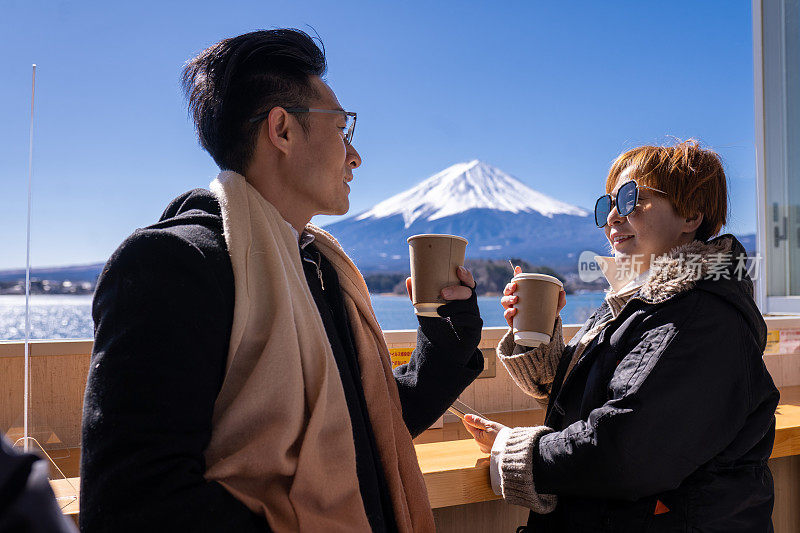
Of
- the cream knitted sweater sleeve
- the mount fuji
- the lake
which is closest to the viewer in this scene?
the lake

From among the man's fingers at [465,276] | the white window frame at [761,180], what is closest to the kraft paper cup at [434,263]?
the man's fingers at [465,276]

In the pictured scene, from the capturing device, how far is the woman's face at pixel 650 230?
1303 millimetres

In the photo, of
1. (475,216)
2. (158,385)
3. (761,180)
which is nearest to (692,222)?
(158,385)

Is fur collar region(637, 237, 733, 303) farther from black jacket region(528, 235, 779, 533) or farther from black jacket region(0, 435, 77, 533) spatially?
black jacket region(0, 435, 77, 533)

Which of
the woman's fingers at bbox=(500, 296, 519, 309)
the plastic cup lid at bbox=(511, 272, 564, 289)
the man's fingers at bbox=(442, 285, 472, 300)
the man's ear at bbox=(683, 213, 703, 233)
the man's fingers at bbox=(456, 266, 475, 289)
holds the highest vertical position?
the man's ear at bbox=(683, 213, 703, 233)

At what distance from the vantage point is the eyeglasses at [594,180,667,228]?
1.33 m

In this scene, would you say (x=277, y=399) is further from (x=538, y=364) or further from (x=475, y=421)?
(x=538, y=364)

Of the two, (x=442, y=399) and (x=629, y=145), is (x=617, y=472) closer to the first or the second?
(x=442, y=399)

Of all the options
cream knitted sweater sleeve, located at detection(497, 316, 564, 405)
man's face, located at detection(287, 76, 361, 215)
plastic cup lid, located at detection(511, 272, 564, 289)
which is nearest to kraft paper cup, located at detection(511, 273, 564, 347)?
plastic cup lid, located at detection(511, 272, 564, 289)

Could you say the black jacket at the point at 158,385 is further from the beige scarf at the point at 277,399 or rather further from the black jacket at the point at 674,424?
the black jacket at the point at 674,424

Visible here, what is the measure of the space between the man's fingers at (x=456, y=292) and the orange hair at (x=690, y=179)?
1.82 feet

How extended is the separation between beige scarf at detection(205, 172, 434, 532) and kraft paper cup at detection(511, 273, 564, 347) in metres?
0.57


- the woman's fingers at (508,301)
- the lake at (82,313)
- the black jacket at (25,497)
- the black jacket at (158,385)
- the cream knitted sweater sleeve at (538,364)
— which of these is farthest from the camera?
the cream knitted sweater sleeve at (538,364)

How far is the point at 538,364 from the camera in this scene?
1.47 m
